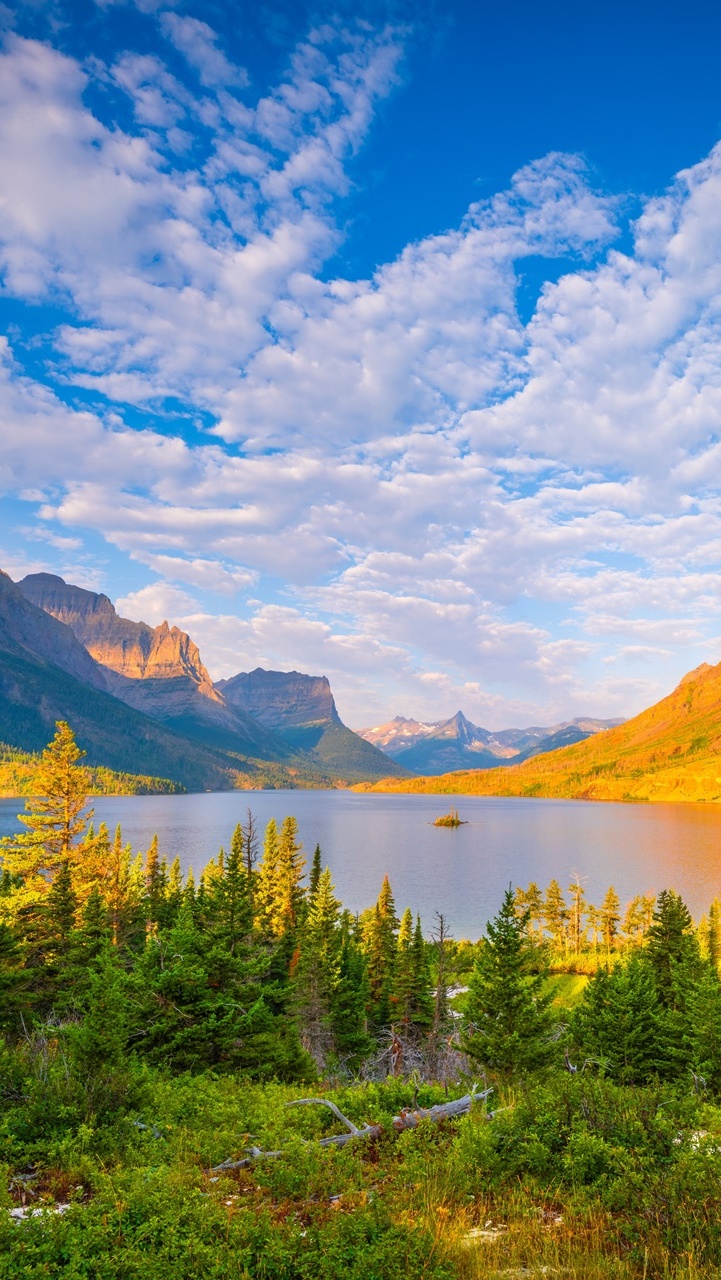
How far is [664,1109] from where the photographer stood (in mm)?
9797

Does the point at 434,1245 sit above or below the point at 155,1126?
above

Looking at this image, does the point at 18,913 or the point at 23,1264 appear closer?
the point at 23,1264

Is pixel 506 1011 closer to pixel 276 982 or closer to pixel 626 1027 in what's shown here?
pixel 626 1027

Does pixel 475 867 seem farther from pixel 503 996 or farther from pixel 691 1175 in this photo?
pixel 691 1175

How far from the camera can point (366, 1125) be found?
9.73 meters

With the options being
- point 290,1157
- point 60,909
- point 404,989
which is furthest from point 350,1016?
point 290,1157

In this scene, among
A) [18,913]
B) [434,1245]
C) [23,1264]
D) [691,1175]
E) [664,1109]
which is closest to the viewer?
[23,1264]

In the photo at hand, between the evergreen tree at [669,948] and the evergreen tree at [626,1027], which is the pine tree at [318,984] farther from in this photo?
the evergreen tree at [626,1027]

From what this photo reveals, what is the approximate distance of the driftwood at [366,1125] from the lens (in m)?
Answer: 8.33

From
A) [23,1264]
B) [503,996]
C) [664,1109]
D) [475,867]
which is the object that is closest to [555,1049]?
[503,996]

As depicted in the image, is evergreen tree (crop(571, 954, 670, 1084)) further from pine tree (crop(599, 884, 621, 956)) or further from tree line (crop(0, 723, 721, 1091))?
pine tree (crop(599, 884, 621, 956))

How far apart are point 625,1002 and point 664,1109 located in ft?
50.9

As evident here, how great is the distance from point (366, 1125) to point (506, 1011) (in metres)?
16.5

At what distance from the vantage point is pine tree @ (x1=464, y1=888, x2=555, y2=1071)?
22.8 meters
